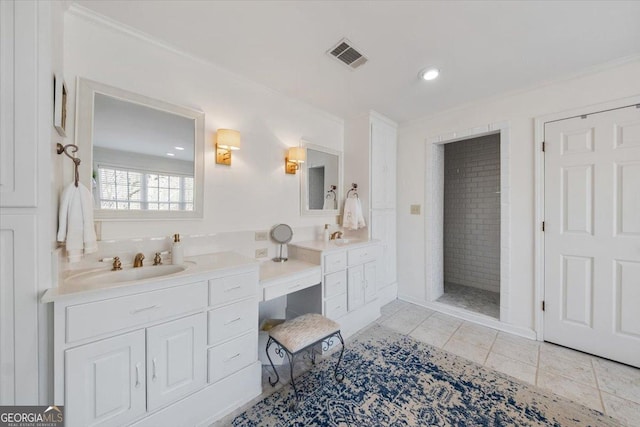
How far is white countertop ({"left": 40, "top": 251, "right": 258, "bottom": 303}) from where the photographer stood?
1.07 metres

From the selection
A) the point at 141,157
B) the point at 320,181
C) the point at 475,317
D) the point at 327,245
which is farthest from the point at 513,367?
the point at 141,157

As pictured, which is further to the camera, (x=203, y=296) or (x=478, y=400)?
(x=478, y=400)

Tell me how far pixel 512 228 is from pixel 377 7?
2.55m

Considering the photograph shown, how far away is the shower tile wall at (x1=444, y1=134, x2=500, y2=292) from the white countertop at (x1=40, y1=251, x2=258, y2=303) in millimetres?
3785

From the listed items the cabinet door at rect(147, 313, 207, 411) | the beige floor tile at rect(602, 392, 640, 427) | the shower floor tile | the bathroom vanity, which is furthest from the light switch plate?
the beige floor tile at rect(602, 392, 640, 427)

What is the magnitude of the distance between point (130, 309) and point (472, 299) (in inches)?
154

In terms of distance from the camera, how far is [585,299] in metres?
2.21

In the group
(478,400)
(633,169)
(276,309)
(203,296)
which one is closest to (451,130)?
(633,169)

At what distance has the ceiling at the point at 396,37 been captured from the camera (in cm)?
150

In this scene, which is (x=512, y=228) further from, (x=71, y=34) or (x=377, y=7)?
(x=71, y=34)

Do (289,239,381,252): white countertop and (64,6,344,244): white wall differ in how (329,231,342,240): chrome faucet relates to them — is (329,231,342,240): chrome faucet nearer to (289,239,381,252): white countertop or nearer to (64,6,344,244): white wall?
(289,239,381,252): white countertop

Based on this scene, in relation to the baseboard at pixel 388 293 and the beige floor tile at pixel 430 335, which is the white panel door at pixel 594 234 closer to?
the beige floor tile at pixel 430 335

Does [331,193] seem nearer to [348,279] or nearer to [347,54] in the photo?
[348,279]

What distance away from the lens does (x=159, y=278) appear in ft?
4.25
